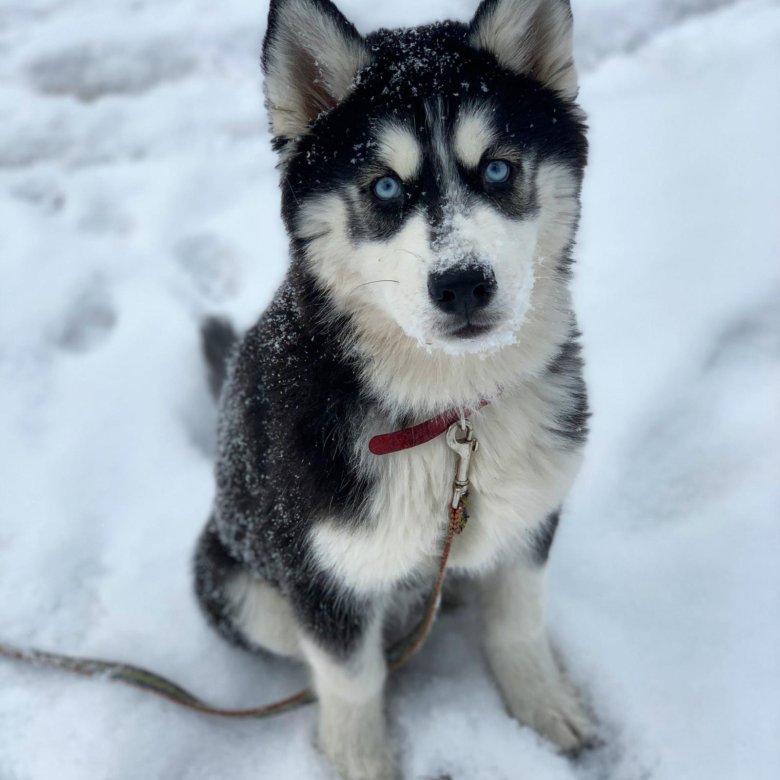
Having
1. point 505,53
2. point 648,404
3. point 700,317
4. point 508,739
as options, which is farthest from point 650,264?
point 508,739

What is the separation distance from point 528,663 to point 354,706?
2.02 ft

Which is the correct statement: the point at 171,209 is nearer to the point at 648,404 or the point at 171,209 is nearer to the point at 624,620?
the point at 648,404

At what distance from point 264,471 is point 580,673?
137 centimetres

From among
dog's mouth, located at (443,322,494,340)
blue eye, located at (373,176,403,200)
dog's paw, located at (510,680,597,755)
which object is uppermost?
blue eye, located at (373,176,403,200)

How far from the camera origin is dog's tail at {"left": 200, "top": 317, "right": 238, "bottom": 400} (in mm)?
3404

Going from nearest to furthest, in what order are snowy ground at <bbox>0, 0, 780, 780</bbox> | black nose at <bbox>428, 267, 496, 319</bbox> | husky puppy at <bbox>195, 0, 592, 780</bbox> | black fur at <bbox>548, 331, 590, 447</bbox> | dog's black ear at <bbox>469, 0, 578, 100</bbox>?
black nose at <bbox>428, 267, 496, 319</bbox>
husky puppy at <bbox>195, 0, 592, 780</bbox>
dog's black ear at <bbox>469, 0, 578, 100</bbox>
black fur at <bbox>548, 331, 590, 447</bbox>
snowy ground at <bbox>0, 0, 780, 780</bbox>

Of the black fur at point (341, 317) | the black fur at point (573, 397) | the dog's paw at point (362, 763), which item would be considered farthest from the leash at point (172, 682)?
the black fur at point (573, 397)

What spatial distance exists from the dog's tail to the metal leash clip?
161 centimetres

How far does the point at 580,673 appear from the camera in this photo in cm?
267

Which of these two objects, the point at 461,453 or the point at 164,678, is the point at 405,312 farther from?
the point at 164,678

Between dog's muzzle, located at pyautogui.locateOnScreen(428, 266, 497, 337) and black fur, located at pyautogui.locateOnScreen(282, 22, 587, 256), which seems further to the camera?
black fur, located at pyautogui.locateOnScreen(282, 22, 587, 256)

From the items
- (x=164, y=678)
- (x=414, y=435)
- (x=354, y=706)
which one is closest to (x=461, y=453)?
(x=414, y=435)

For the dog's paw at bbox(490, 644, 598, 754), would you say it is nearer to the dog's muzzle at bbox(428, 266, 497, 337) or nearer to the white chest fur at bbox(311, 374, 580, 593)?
the white chest fur at bbox(311, 374, 580, 593)

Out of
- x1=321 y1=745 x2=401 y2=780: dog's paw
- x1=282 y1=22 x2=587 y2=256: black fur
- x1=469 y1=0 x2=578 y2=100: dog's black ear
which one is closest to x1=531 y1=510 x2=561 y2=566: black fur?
x1=321 y1=745 x2=401 y2=780: dog's paw
